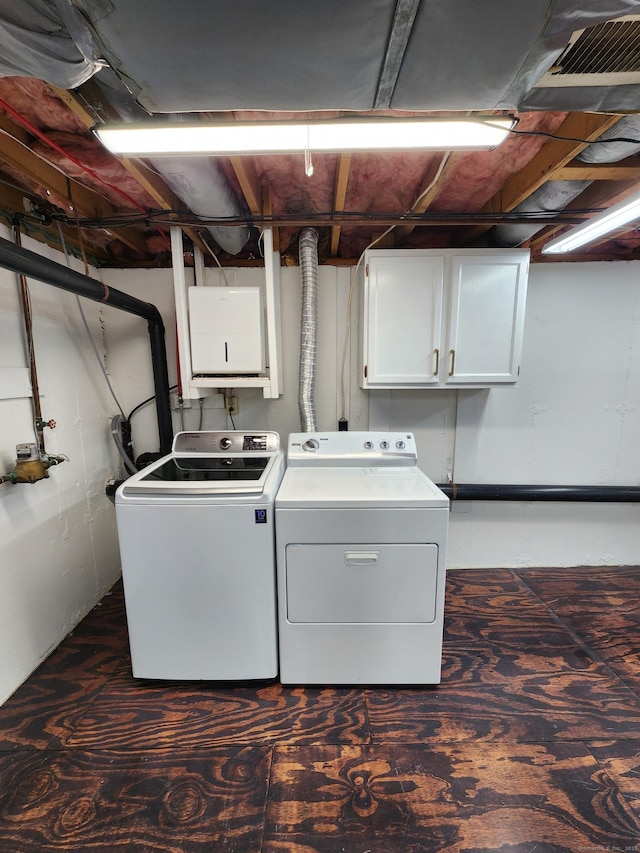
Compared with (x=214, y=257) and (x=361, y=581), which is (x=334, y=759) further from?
(x=214, y=257)

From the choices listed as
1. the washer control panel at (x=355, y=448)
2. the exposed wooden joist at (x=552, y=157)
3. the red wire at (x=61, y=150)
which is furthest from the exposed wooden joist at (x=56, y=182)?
the exposed wooden joist at (x=552, y=157)

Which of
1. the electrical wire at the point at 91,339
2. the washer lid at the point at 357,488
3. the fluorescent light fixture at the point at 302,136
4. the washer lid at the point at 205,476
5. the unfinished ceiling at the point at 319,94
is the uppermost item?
the unfinished ceiling at the point at 319,94

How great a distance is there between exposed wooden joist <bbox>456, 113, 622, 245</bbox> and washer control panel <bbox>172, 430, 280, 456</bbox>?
183cm

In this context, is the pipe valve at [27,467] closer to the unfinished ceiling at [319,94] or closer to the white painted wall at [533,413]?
the white painted wall at [533,413]

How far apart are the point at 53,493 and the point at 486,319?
2.76 m

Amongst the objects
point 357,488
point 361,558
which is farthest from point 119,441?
point 361,558

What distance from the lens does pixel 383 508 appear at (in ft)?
4.86

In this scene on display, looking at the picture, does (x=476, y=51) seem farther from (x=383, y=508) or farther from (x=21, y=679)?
(x=21, y=679)

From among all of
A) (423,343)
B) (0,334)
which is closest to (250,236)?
(423,343)

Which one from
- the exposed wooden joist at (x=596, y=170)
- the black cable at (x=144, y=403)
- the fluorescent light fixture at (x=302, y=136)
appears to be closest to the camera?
the fluorescent light fixture at (x=302, y=136)

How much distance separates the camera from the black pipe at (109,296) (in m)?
1.38

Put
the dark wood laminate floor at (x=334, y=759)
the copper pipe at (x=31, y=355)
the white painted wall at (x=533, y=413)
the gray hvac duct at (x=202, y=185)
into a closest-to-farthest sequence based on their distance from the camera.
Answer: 1. the dark wood laminate floor at (x=334, y=759)
2. the gray hvac duct at (x=202, y=185)
3. the copper pipe at (x=31, y=355)
4. the white painted wall at (x=533, y=413)

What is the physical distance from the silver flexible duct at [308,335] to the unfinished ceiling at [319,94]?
30cm

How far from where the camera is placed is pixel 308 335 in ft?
7.14
